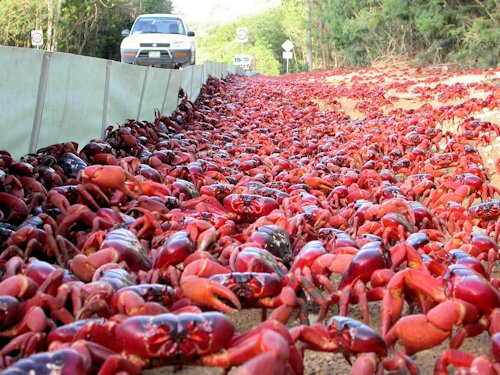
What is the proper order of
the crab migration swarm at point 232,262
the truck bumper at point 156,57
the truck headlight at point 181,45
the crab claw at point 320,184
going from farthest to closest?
1. the truck headlight at point 181,45
2. the truck bumper at point 156,57
3. the crab claw at point 320,184
4. the crab migration swarm at point 232,262

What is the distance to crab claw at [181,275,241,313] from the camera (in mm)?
2436

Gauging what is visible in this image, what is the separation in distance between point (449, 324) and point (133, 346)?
1.16 meters

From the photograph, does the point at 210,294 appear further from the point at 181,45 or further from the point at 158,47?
the point at 181,45

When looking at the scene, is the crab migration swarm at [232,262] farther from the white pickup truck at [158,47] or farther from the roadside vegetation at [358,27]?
the roadside vegetation at [358,27]

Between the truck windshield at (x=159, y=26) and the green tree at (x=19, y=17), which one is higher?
the green tree at (x=19, y=17)

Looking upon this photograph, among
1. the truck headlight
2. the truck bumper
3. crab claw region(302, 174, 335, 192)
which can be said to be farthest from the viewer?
the truck headlight

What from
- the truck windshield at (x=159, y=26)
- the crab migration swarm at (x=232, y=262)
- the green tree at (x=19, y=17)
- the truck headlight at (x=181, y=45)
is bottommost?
the crab migration swarm at (x=232, y=262)

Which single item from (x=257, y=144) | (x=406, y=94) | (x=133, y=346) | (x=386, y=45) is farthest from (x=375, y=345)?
(x=386, y=45)

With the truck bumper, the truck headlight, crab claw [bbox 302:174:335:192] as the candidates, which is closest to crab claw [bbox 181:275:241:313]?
crab claw [bbox 302:174:335:192]

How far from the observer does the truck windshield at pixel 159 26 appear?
70.5ft

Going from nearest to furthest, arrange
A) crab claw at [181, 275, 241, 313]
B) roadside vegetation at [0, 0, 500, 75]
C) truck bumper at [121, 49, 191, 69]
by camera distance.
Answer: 1. crab claw at [181, 275, 241, 313]
2. truck bumper at [121, 49, 191, 69]
3. roadside vegetation at [0, 0, 500, 75]

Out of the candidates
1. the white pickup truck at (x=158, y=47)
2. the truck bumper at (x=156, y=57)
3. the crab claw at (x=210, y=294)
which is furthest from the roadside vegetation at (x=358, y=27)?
the crab claw at (x=210, y=294)

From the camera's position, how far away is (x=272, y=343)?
1907mm

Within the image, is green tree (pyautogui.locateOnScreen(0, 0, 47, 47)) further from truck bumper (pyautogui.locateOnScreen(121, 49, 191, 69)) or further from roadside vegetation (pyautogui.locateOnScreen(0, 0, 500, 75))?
truck bumper (pyautogui.locateOnScreen(121, 49, 191, 69))
